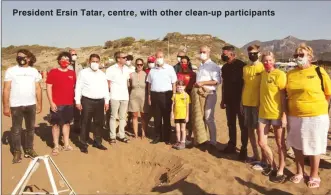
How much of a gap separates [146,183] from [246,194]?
2156mm

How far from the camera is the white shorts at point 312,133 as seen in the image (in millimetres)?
5000

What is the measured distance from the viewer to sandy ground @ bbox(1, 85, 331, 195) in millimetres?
5465

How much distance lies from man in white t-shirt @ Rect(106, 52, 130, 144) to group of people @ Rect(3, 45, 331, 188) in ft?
0.07

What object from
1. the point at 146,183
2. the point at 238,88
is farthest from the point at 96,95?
the point at 238,88

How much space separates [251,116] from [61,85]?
380 centimetres

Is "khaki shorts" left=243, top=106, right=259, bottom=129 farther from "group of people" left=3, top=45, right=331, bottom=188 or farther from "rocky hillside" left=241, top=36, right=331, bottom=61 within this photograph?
"rocky hillside" left=241, top=36, right=331, bottom=61

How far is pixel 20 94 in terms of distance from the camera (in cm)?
630

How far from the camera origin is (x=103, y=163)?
702 cm

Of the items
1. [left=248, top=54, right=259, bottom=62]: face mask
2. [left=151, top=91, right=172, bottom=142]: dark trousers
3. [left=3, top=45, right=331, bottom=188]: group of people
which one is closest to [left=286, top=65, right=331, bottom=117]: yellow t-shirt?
[left=3, top=45, right=331, bottom=188]: group of people

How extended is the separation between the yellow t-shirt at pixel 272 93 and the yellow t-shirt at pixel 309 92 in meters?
0.21

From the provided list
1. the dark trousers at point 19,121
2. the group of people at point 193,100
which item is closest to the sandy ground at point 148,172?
the group of people at point 193,100

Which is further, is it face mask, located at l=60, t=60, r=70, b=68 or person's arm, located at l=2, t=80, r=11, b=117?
face mask, located at l=60, t=60, r=70, b=68

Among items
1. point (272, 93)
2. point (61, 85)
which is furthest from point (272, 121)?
point (61, 85)

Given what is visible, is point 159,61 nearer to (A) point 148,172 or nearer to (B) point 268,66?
(A) point 148,172
